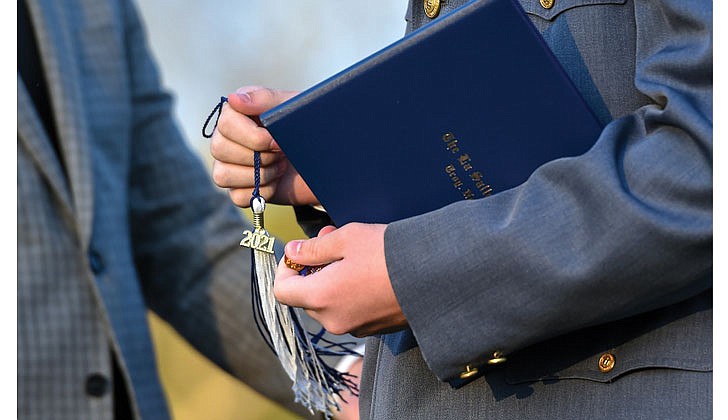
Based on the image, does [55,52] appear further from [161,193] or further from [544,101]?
[544,101]

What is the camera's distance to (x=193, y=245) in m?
2.06

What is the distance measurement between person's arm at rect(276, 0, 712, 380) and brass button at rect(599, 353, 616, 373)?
0.07m

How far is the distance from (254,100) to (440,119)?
0.88 ft

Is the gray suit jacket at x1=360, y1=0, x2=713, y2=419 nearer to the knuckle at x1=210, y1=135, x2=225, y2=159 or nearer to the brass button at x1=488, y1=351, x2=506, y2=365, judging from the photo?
the brass button at x1=488, y1=351, x2=506, y2=365

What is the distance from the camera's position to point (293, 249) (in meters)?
1.03

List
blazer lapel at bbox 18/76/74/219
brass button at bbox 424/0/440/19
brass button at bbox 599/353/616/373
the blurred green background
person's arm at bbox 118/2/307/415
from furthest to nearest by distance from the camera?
the blurred green background → person's arm at bbox 118/2/307/415 → blazer lapel at bbox 18/76/74/219 → brass button at bbox 424/0/440/19 → brass button at bbox 599/353/616/373

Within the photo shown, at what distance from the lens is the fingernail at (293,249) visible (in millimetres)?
1022

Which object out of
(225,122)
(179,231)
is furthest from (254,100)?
(179,231)

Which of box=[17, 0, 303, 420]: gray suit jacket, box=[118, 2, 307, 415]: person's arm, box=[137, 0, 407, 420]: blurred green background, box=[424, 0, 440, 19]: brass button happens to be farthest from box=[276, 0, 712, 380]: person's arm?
box=[137, 0, 407, 420]: blurred green background

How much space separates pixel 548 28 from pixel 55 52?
1107mm

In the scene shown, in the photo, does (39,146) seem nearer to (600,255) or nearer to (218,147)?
(218,147)

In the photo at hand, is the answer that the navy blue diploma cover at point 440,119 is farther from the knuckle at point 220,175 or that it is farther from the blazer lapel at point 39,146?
the blazer lapel at point 39,146

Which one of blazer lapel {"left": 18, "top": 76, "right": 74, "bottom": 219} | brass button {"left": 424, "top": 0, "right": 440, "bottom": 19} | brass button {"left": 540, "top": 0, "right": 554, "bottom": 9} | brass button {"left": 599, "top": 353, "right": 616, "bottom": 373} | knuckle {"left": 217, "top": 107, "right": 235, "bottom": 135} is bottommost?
brass button {"left": 599, "top": 353, "right": 616, "bottom": 373}

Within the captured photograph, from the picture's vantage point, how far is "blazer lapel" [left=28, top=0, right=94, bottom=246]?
5.87 ft
